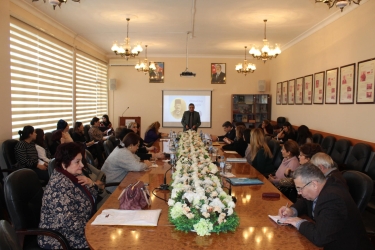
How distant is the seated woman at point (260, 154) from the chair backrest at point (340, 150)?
207cm

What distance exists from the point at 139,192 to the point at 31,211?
3.09ft

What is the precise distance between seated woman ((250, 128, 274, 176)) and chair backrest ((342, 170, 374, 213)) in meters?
1.95

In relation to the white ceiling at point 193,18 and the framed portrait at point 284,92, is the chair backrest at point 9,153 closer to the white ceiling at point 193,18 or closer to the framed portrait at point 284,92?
the white ceiling at point 193,18

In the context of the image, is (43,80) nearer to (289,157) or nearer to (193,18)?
(193,18)

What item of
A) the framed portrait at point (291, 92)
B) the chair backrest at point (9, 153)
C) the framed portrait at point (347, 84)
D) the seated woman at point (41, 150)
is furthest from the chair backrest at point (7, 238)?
the framed portrait at point (291, 92)

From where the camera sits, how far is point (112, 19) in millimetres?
7555

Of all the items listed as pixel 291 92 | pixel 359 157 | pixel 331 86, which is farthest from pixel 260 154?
pixel 291 92

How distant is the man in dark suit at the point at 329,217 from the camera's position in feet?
6.85

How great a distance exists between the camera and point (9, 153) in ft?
18.0

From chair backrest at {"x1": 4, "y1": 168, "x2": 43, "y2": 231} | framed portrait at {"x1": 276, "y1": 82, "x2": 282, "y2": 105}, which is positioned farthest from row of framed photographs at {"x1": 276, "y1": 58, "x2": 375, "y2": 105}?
chair backrest at {"x1": 4, "y1": 168, "x2": 43, "y2": 231}

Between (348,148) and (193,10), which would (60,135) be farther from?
(348,148)

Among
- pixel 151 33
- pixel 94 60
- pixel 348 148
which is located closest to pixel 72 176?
pixel 348 148

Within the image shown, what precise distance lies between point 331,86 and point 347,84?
2.39ft

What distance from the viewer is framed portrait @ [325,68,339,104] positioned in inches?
286
